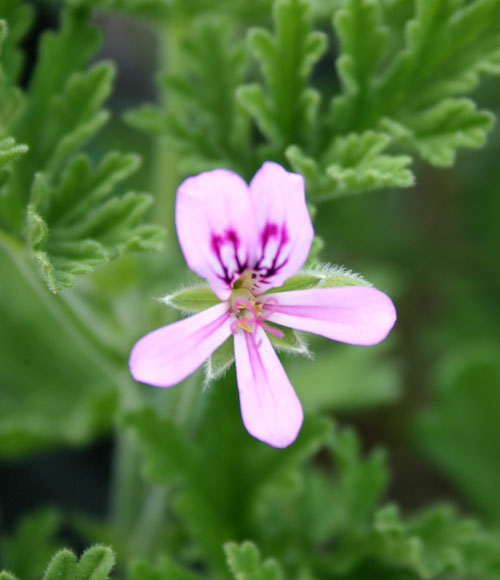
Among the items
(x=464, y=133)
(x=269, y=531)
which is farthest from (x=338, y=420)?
(x=464, y=133)

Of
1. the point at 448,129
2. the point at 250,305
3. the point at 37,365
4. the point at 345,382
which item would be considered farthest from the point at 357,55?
the point at 37,365

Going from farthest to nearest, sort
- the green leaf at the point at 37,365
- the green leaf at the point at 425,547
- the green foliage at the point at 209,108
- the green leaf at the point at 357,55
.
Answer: the green leaf at the point at 37,365 → the green foliage at the point at 209,108 → the green leaf at the point at 425,547 → the green leaf at the point at 357,55

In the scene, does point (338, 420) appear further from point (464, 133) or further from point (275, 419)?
point (275, 419)

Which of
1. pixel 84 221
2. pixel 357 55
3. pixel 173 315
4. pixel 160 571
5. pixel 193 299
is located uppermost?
pixel 357 55

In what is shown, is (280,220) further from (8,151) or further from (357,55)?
(357,55)

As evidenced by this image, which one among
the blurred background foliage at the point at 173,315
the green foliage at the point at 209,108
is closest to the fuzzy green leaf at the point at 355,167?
the blurred background foliage at the point at 173,315

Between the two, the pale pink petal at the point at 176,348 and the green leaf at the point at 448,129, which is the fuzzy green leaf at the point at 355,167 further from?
the pale pink petal at the point at 176,348
